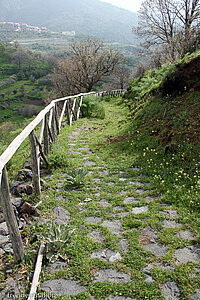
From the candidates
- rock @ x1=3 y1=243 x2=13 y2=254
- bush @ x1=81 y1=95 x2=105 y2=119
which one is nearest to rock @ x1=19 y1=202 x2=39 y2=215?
rock @ x1=3 y1=243 x2=13 y2=254

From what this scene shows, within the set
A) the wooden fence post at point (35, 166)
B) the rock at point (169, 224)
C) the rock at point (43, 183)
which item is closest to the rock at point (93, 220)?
the rock at point (169, 224)

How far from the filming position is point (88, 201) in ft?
13.7

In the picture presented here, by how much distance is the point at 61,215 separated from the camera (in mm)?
3742

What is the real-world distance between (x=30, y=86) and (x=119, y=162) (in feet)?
267

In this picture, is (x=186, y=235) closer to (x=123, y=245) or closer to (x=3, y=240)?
(x=123, y=245)

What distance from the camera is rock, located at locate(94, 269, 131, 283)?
8.08 ft

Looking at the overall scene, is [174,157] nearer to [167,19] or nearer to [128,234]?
[128,234]

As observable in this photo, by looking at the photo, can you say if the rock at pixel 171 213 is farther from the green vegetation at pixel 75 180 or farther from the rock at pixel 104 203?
the green vegetation at pixel 75 180

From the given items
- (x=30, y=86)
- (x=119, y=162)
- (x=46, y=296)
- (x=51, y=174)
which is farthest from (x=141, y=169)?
(x=30, y=86)

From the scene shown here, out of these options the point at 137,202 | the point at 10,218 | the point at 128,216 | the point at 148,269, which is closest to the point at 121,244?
the point at 148,269

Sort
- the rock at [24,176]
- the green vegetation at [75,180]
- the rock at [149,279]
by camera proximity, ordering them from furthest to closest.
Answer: the rock at [24,176], the green vegetation at [75,180], the rock at [149,279]

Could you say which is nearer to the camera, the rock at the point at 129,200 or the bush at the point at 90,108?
the rock at the point at 129,200

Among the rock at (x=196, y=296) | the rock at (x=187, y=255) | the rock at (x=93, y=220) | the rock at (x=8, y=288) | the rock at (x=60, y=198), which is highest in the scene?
the rock at (x=187, y=255)

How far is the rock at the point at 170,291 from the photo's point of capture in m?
2.23
